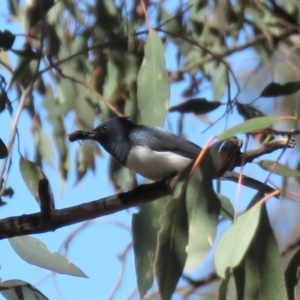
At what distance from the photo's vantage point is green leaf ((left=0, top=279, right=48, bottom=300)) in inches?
75.0

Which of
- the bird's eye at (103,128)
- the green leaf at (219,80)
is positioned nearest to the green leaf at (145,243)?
the bird's eye at (103,128)

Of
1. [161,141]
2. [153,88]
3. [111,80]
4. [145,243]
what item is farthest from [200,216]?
[111,80]

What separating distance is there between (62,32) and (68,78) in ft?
1.28

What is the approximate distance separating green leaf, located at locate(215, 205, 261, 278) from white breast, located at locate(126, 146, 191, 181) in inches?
33.6

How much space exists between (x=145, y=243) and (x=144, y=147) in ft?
2.03

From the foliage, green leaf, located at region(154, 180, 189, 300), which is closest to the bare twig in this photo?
the foliage

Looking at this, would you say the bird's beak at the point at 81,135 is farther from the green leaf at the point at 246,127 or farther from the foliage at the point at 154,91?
the green leaf at the point at 246,127

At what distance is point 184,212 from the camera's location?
5.15 ft

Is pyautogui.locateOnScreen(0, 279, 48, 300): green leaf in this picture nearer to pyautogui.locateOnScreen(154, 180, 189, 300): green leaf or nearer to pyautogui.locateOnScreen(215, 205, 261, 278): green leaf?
pyautogui.locateOnScreen(154, 180, 189, 300): green leaf

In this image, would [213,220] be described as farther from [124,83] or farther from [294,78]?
[294,78]

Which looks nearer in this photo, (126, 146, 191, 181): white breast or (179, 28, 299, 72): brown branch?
(126, 146, 191, 181): white breast

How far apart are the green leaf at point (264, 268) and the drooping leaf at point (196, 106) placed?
0.66 meters

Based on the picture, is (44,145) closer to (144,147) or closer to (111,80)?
(111,80)

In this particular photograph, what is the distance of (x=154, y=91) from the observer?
2.10 m
